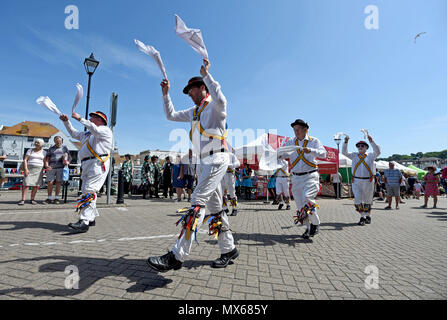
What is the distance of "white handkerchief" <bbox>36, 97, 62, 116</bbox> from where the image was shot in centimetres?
382

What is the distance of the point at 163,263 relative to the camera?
2.17 metres

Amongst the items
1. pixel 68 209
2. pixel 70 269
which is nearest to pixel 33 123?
pixel 68 209

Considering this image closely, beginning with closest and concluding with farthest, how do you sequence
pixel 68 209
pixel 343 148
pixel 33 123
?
pixel 343 148, pixel 68 209, pixel 33 123

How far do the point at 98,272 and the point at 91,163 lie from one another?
255 cm

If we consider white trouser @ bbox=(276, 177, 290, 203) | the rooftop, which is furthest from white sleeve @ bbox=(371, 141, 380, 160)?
the rooftop

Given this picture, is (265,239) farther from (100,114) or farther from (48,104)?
(48,104)

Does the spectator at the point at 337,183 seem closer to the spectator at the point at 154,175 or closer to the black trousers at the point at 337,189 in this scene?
the black trousers at the point at 337,189

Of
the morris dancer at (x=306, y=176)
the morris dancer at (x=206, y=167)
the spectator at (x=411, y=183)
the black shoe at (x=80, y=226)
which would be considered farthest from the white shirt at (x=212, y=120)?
the spectator at (x=411, y=183)

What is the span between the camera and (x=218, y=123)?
254 cm

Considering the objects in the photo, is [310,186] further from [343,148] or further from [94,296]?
[94,296]

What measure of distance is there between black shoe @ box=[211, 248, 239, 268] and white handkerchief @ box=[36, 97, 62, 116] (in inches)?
149

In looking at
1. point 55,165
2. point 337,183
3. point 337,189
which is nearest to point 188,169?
point 55,165

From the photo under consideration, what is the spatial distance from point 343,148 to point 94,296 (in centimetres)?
595

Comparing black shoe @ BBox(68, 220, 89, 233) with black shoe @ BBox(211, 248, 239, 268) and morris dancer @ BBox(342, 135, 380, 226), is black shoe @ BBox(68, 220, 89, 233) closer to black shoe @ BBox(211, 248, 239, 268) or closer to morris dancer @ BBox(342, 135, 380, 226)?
black shoe @ BBox(211, 248, 239, 268)
